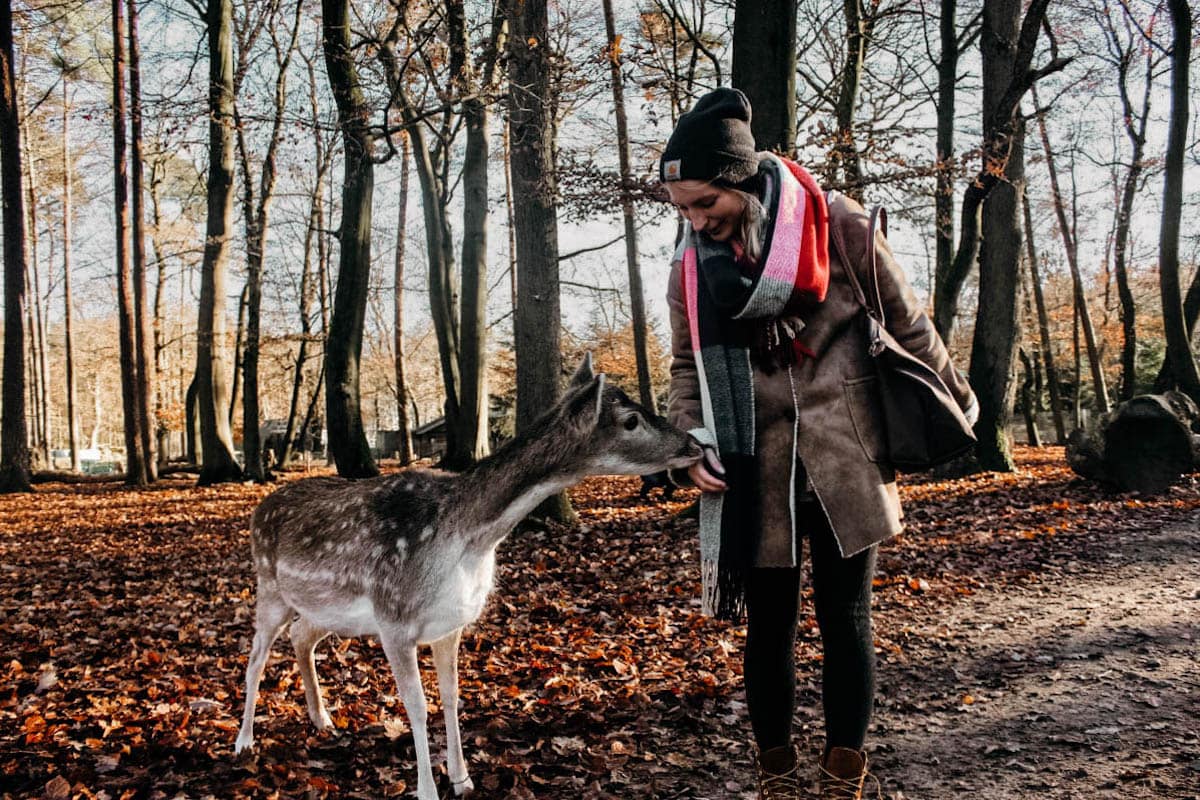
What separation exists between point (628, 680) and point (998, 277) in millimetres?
10766

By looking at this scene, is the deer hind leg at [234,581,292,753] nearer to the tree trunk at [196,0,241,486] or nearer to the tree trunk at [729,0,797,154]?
the tree trunk at [729,0,797,154]

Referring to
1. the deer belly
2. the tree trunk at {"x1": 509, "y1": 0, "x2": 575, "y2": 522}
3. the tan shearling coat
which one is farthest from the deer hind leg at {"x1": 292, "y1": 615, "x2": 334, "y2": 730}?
the tree trunk at {"x1": 509, "y1": 0, "x2": 575, "y2": 522}

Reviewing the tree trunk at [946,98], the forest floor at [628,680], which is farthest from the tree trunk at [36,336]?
the tree trunk at [946,98]

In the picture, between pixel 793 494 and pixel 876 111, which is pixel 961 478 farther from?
pixel 793 494

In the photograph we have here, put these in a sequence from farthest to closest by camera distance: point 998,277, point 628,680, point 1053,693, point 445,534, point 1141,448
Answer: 1. point 998,277
2. point 1141,448
3. point 628,680
4. point 1053,693
5. point 445,534

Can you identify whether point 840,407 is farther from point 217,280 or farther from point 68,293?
point 68,293

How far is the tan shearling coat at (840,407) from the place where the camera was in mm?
2539

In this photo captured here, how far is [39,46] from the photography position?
20531 mm

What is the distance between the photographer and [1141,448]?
10.2 meters

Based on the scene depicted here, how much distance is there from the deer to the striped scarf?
0.93 ft

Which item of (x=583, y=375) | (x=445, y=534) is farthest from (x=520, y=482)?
(x=583, y=375)

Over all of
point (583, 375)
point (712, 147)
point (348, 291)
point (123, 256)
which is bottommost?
point (583, 375)

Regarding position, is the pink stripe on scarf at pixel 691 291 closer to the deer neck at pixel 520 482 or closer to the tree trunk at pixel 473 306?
the deer neck at pixel 520 482

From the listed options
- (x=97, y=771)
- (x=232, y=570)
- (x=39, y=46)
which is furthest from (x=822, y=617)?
(x=39, y=46)
